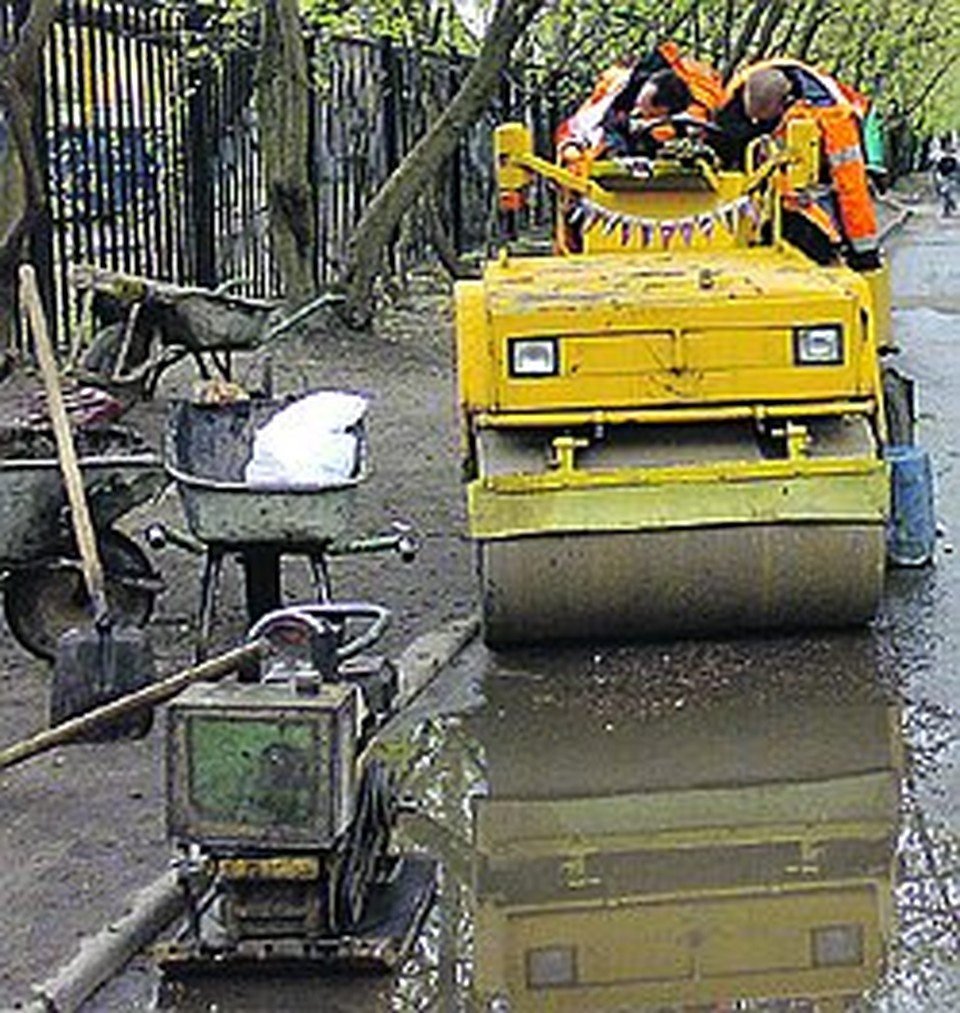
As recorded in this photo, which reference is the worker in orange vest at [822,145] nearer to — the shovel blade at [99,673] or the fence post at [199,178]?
the shovel blade at [99,673]

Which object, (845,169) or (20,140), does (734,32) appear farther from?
(845,169)

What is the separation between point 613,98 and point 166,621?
340 centimetres

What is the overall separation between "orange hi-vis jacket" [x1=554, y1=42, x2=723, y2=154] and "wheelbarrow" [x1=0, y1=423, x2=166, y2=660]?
9.83 feet

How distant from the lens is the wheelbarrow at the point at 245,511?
8688 mm

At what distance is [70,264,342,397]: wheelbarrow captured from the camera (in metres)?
13.3

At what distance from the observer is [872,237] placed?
10.9 m

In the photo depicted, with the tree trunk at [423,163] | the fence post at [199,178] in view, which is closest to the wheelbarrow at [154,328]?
the tree trunk at [423,163]

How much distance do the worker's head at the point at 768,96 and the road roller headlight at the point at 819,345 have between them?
2216 millimetres

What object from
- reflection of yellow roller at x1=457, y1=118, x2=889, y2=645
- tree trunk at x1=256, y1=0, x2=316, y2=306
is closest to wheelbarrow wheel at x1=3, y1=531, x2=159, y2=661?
reflection of yellow roller at x1=457, y1=118, x2=889, y2=645

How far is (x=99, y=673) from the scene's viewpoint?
771 cm

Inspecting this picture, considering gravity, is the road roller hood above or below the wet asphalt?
above

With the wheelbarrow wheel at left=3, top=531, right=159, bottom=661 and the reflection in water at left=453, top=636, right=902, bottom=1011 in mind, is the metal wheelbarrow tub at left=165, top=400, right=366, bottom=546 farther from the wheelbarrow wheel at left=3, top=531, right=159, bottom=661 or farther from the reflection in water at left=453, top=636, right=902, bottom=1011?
the reflection in water at left=453, top=636, right=902, bottom=1011

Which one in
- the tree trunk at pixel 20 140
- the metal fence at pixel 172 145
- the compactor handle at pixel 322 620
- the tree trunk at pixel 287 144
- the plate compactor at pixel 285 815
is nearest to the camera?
the plate compactor at pixel 285 815

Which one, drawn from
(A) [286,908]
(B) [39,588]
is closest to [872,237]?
(B) [39,588]
